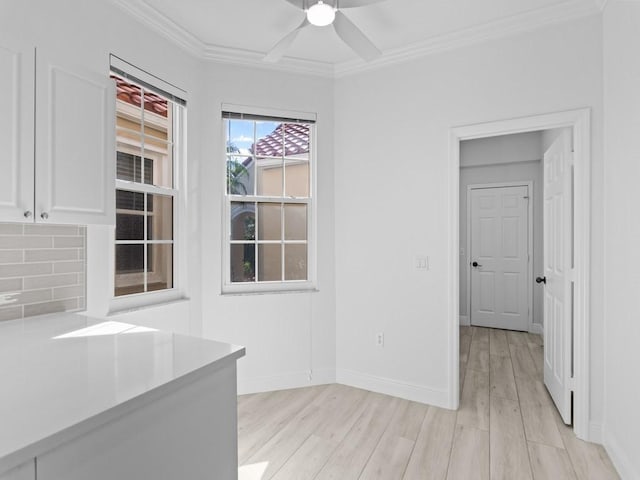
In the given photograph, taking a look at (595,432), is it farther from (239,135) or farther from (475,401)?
(239,135)

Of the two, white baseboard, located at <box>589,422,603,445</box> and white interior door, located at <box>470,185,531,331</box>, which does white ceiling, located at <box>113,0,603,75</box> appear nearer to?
white baseboard, located at <box>589,422,603,445</box>

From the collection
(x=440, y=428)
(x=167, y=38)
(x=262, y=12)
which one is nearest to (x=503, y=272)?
(x=440, y=428)

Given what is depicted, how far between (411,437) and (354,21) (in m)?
2.78

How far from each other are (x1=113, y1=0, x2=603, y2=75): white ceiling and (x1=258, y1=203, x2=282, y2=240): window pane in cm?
120

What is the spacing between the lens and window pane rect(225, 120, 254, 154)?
10.1ft

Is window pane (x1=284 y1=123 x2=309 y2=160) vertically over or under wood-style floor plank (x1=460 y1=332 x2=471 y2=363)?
over

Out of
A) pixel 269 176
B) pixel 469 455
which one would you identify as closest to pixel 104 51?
pixel 269 176

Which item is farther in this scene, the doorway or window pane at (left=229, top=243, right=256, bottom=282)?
window pane at (left=229, top=243, right=256, bottom=282)

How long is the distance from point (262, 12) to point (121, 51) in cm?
92

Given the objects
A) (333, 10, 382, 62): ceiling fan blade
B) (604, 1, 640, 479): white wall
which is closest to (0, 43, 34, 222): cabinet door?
(333, 10, 382, 62): ceiling fan blade

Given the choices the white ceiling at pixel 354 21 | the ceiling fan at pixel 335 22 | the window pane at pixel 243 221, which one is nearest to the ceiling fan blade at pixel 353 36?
the ceiling fan at pixel 335 22

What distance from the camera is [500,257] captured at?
5.18 metres

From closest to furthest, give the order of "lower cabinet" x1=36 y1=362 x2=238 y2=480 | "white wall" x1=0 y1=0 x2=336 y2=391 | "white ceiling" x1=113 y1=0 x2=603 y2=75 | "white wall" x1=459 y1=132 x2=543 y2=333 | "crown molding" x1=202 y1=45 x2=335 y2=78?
"lower cabinet" x1=36 y1=362 x2=238 y2=480 → "white ceiling" x1=113 y1=0 x2=603 y2=75 → "white wall" x1=0 y1=0 x2=336 y2=391 → "crown molding" x1=202 y1=45 x2=335 y2=78 → "white wall" x1=459 y1=132 x2=543 y2=333

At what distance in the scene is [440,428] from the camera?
246 cm
